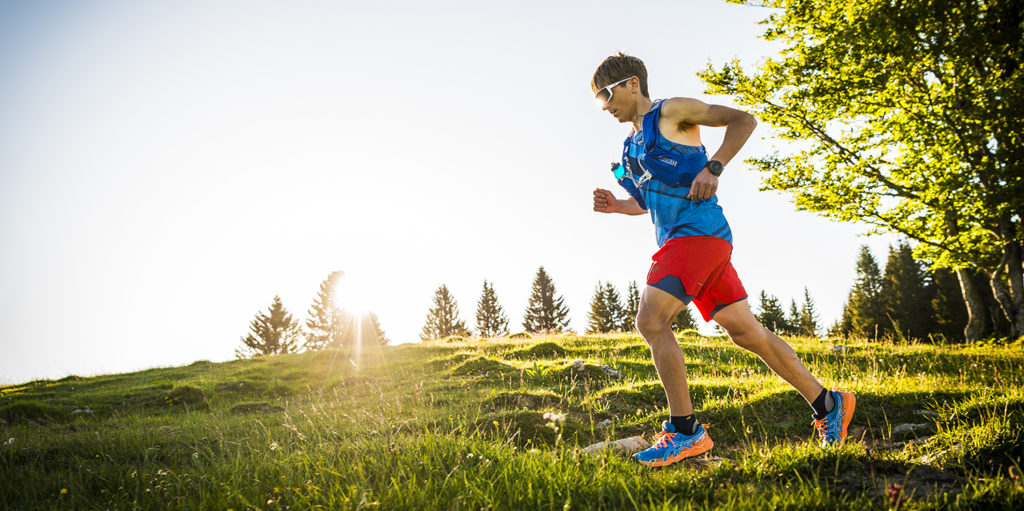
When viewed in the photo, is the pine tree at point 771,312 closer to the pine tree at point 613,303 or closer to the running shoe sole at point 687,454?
the pine tree at point 613,303

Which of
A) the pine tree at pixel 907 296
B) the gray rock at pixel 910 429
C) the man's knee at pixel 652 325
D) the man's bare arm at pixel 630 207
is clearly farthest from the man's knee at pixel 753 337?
the pine tree at pixel 907 296

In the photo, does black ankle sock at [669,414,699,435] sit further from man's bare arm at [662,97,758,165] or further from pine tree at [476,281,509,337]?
pine tree at [476,281,509,337]

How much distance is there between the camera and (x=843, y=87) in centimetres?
1089

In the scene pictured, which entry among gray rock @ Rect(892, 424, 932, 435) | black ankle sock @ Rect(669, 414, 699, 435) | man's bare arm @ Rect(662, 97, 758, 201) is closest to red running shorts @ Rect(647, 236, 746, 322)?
man's bare arm @ Rect(662, 97, 758, 201)

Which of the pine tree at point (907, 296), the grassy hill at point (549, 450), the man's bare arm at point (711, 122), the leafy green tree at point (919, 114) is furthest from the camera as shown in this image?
the pine tree at point (907, 296)

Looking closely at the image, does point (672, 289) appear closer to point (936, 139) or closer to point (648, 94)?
point (648, 94)

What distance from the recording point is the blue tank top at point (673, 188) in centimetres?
298

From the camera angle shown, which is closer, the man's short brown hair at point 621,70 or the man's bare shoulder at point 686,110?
the man's bare shoulder at point 686,110

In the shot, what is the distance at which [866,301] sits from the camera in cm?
4925

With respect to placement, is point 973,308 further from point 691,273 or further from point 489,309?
point 489,309

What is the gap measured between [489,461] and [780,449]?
5.34 ft

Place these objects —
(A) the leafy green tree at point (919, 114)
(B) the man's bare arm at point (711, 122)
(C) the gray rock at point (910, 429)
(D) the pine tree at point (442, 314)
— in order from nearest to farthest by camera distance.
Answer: (B) the man's bare arm at point (711, 122) < (C) the gray rock at point (910, 429) < (A) the leafy green tree at point (919, 114) < (D) the pine tree at point (442, 314)

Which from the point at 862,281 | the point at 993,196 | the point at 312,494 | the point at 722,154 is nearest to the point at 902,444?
the point at 722,154

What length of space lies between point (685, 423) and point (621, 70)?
7.81 feet
